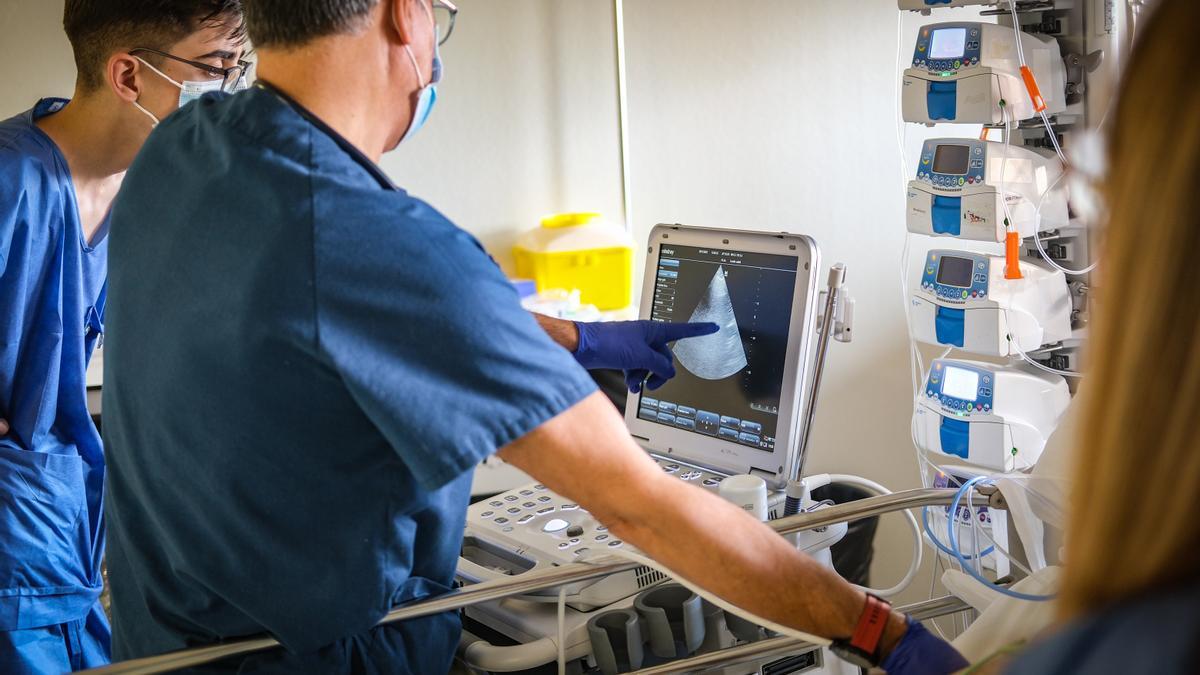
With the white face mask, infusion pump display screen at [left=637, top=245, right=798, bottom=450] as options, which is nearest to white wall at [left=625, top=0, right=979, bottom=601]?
infusion pump display screen at [left=637, top=245, right=798, bottom=450]

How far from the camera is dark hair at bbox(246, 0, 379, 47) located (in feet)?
4.17

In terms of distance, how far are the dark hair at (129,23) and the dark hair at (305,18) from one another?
721 millimetres

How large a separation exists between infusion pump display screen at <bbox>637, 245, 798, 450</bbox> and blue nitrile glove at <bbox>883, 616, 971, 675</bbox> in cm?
75

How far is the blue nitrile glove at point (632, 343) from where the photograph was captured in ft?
6.02

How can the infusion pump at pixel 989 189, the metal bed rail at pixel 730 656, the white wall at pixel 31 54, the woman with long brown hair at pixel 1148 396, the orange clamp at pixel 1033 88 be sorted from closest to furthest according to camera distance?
the woman with long brown hair at pixel 1148 396 < the metal bed rail at pixel 730 656 < the orange clamp at pixel 1033 88 < the infusion pump at pixel 989 189 < the white wall at pixel 31 54

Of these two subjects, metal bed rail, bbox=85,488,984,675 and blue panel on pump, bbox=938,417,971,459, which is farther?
blue panel on pump, bbox=938,417,971,459

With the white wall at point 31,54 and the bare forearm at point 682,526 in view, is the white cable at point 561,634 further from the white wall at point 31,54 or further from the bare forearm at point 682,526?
the white wall at point 31,54

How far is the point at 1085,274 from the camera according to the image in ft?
8.27

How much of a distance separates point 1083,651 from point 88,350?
6.30 feet

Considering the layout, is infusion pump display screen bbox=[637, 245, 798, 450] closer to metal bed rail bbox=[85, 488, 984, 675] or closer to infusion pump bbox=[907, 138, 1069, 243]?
metal bed rail bbox=[85, 488, 984, 675]

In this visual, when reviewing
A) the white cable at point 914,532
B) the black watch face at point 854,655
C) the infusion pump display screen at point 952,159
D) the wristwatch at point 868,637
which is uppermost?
the infusion pump display screen at point 952,159

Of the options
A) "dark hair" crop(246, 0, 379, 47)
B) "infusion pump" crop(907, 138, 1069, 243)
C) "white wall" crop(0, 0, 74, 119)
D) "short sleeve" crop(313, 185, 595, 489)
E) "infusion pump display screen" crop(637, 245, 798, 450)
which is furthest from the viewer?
"white wall" crop(0, 0, 74, 119)

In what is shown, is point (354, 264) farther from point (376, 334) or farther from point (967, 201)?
point (967, 201)

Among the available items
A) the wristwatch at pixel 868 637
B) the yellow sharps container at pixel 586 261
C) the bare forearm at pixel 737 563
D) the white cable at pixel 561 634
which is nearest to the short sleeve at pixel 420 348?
the bare forearm at pixel 737 563
